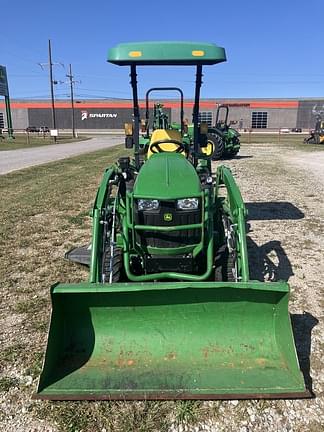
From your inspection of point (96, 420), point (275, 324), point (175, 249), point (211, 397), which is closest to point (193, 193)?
point (175, 249)

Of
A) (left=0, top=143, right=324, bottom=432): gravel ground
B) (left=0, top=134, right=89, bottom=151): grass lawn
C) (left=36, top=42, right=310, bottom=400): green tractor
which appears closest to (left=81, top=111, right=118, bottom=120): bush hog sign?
(left=0, top=134, right=89, bottom=151): grass lawn

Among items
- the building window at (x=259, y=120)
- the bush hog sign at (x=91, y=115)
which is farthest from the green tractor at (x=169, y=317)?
the bush hog sign at (x=91, y=115)

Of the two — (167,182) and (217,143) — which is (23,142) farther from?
(167,182)

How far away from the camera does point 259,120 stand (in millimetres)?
62969

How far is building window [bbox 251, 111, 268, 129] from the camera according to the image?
62.6 m

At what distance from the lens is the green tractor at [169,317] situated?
95.8 inches

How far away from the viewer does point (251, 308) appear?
2.74 m

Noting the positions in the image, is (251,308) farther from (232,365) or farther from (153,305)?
(153,305)

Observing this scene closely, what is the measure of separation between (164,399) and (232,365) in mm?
484

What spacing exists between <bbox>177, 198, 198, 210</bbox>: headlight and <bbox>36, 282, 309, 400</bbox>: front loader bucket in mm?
662

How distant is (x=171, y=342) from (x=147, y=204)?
40.3 inches

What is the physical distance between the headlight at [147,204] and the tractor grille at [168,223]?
3cm

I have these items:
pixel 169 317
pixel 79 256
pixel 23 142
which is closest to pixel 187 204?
pixel 169 317

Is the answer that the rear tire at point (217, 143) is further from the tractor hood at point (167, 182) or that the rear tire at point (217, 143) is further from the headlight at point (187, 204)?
the headlight at point (187, 204)
